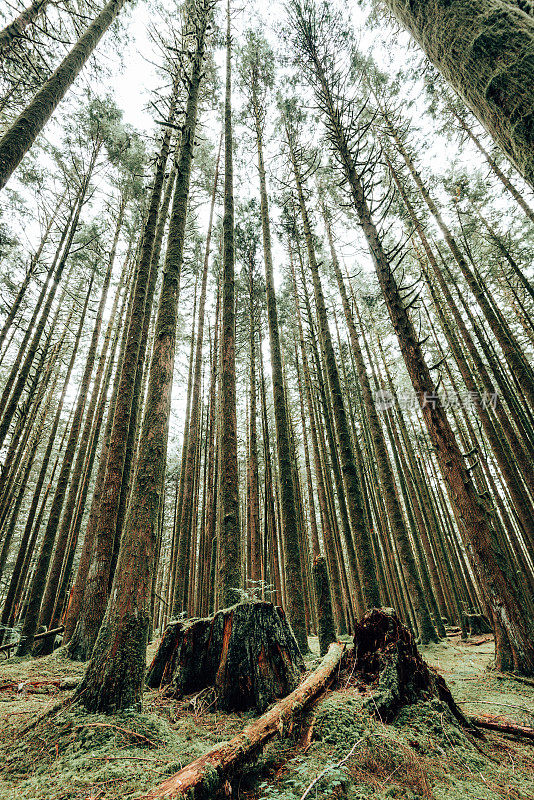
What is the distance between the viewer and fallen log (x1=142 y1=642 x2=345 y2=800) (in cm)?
127

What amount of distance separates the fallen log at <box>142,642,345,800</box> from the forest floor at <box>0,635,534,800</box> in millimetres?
152

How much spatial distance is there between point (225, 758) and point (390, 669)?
172cm

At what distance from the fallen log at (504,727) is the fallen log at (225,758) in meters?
1.34

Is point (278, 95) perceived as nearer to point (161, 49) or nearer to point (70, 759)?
point (161, 49)

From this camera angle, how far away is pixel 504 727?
7.69 feet

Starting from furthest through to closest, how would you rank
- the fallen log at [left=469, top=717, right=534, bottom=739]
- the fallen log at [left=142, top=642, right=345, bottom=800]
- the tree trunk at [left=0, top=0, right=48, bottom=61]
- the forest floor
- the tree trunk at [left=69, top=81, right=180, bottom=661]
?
the tree trunk at [left=0, top=0, right=48, bottom=61] < the tree trunk at [left=69, top=81, right=180, bottom=661] < the fallen log at [left=469, top=717, right=534, bottom=739] < the forest floor < the fallen log at [left=142, top=642, right=345, bottom=800]

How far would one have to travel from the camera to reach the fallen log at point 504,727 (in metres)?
2.23

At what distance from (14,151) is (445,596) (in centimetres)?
1654

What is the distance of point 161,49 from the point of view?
5824 mm

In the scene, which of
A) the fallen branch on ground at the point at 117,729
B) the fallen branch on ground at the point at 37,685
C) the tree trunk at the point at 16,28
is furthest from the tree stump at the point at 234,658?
the tree trunk at the point at 16,28

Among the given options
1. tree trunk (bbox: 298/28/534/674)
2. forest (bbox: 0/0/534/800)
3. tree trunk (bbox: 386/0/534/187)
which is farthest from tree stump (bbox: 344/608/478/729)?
tree trunk (bbox: 386/0/534/187)

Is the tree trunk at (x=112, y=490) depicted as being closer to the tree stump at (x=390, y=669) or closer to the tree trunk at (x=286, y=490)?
the tree trunk at (x=286, y=490)

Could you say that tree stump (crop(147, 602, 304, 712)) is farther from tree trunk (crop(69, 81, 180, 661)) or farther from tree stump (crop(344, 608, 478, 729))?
tree trunk (crop(69, 81, 180, 661))

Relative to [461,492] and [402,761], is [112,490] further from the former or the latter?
[461,492]
